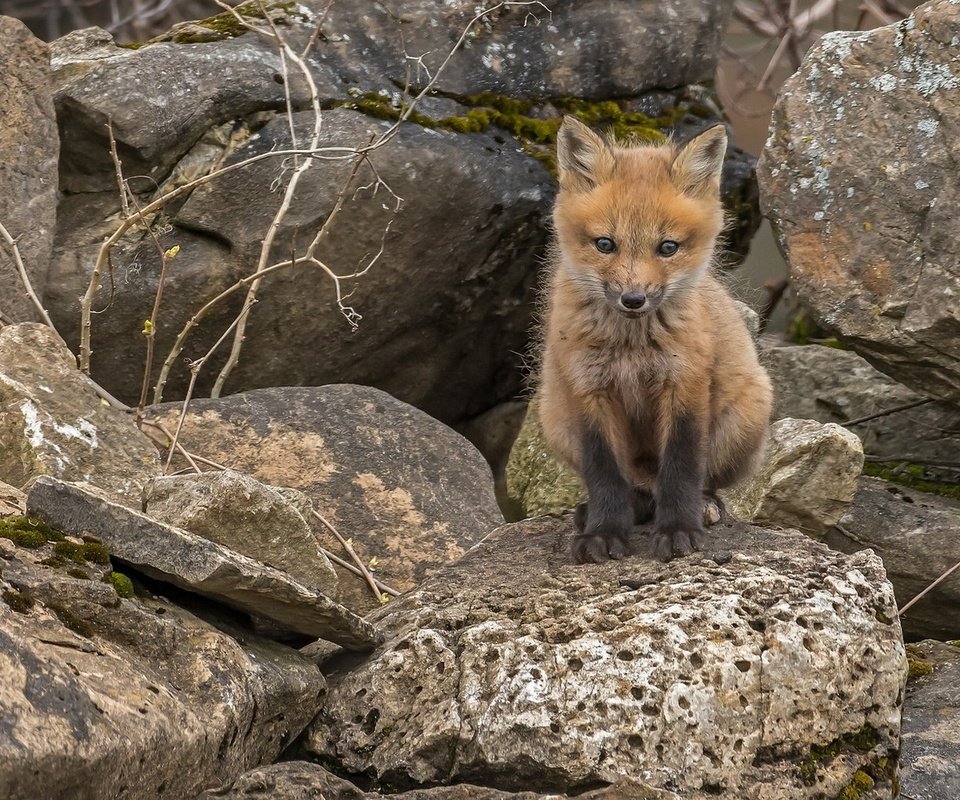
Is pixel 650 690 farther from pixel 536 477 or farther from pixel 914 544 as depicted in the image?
pixel 536 477

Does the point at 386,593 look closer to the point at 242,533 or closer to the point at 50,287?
the point at 242,533

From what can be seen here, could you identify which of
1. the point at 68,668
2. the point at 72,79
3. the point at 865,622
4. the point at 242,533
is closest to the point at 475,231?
the point at 72,79

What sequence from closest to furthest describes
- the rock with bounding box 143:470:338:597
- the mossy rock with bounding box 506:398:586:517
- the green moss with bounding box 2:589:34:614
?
the green moss with bounding box 2:589:34:614
the rock with bounding box 143:470:338:597
the mossy rock with bounding box 506:398:586:517

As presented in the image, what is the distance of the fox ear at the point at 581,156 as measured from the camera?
5.11 meters

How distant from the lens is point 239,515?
179 inches

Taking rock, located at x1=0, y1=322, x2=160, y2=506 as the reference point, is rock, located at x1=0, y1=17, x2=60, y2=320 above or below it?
above

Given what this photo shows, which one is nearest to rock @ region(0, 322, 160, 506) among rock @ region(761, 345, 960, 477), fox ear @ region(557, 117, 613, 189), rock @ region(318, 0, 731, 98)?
fox ear @ region(557, 117, 613, 189)

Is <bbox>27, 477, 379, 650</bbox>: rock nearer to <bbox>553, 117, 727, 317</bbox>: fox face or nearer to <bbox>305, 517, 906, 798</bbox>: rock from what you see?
<bbox>305, 517, 906, 798</bbox>: rock

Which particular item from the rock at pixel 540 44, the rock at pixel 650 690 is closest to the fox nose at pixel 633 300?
the rock at pixel 650 690

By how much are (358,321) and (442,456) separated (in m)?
1.20

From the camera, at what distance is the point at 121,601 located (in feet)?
12.0

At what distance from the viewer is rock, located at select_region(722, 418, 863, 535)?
6.09 meters

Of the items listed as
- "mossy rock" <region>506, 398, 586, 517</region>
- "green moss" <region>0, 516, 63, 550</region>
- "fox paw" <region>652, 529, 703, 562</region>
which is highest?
"green moss" <region>0, 516, 63, 550</region>

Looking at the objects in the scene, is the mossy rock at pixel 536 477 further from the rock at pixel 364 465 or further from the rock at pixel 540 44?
the rock at pixel 540 44
